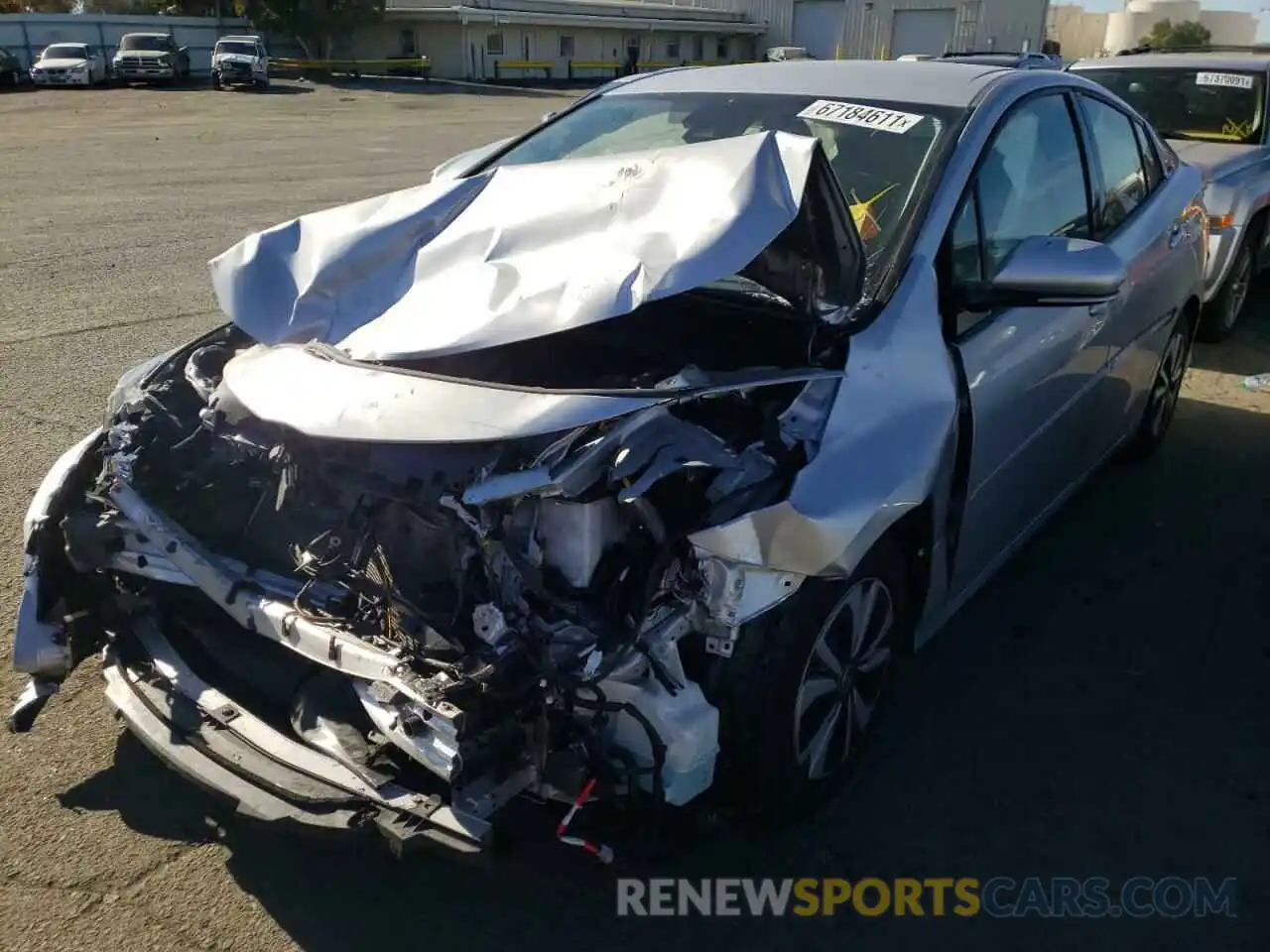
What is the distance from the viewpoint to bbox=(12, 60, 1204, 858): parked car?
7.59ft

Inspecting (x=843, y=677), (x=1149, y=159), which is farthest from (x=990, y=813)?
(x=1149, y=159)

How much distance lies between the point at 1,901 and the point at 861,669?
2.24 meters

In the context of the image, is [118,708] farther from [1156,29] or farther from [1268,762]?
[1156,29]

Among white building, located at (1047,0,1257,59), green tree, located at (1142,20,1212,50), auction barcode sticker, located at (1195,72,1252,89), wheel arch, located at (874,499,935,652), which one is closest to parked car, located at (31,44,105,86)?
auction barcode sticker, located at (1195,72,1252,89)

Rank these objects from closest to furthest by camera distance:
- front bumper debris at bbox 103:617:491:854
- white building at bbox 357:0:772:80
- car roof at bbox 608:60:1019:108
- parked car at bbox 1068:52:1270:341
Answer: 1. front bumper debris at bbox 103:617:491:854
2. car roof at bbox 608:60:1019:108
3. parked car at bbox 1068:52:1270:341
4. white building at bbox 357:0:772:80

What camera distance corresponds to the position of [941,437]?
284 cm

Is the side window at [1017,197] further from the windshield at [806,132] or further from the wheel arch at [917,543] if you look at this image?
the wheel arch at [917,543]

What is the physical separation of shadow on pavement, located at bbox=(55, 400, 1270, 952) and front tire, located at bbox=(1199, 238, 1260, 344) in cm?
370

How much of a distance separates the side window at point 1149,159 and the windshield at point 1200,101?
331 centimetres

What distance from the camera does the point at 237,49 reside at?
3469 centimetres

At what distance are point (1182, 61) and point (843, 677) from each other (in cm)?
763

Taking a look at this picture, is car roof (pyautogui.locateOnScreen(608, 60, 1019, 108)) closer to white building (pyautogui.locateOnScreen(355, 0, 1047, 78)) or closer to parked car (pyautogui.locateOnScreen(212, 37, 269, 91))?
parked car (pyautogui.locateOnScreen(212, 37, 269, 91))

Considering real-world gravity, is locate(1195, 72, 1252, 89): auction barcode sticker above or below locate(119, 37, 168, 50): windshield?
above

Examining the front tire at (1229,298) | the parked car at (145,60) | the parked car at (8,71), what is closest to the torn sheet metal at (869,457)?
the front tire at (1229,298)
